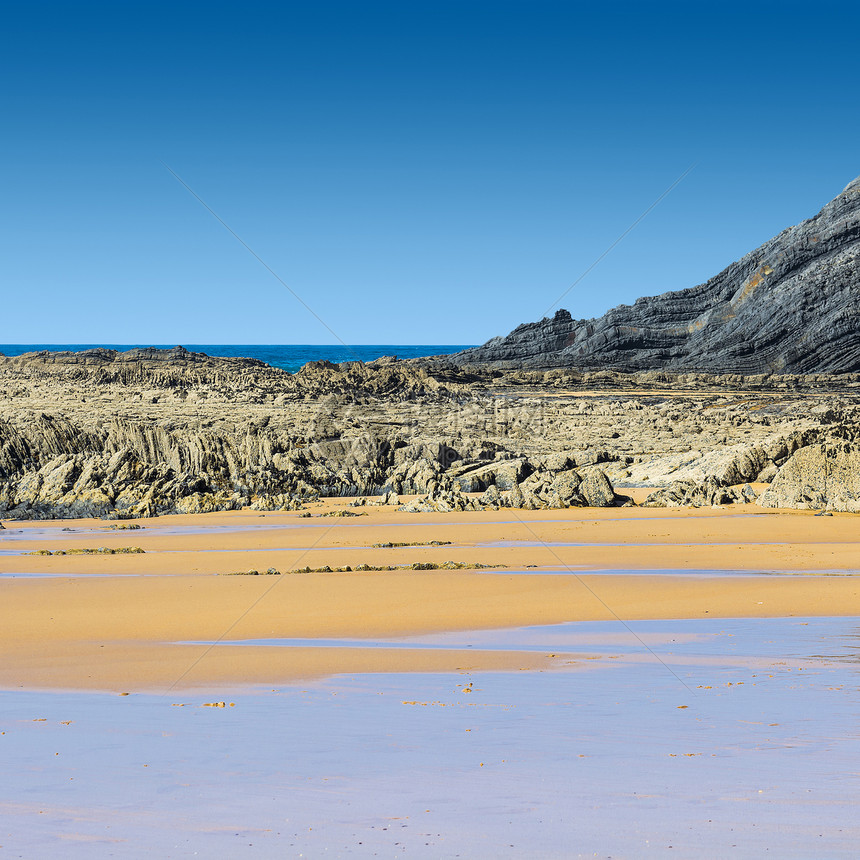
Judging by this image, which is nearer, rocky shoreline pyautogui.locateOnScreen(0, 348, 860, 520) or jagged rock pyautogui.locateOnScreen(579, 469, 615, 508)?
jagged rock pyautogui.locateOnScreen(579, 469, 615, 508)

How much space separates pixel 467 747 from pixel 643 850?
131 cm

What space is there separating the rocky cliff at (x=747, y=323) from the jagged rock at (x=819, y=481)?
1388 inches

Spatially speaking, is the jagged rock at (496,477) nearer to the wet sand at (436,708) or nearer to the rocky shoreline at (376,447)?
the rocky shoreline at (376,447)

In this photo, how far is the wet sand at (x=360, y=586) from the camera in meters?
6.61

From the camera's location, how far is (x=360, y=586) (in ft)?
31.4

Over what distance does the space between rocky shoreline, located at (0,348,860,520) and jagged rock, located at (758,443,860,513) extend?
0.06 ft

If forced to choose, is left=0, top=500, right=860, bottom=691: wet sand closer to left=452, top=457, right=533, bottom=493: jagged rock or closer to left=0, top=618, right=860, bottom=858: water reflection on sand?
left=0, top=618, right=860, bottom=858: water reflection on sand

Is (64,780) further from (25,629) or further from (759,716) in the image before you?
(25,629)

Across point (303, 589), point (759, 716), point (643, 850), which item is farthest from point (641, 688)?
point (303, 589)

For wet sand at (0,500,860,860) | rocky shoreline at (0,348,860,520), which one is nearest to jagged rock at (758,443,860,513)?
rocky shoreline at (0,348,860,520)

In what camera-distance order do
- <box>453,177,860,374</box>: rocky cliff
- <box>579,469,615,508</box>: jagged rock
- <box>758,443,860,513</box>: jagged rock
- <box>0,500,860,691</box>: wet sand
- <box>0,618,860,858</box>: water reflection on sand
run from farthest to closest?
<box>453,177,860,374</box>: rocky cliff → <box>579,469,615,508</box>: jagged rock → <box>758,443,860,513</box>: jagged rock → <box>0,500,860,691</box>: wet sand → <box>0,618,860,858</box>: water reflection on sand

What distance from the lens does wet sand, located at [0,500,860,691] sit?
661 centimetres

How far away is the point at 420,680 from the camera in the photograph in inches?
231

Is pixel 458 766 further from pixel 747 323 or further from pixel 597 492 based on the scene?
pixel 747 323
